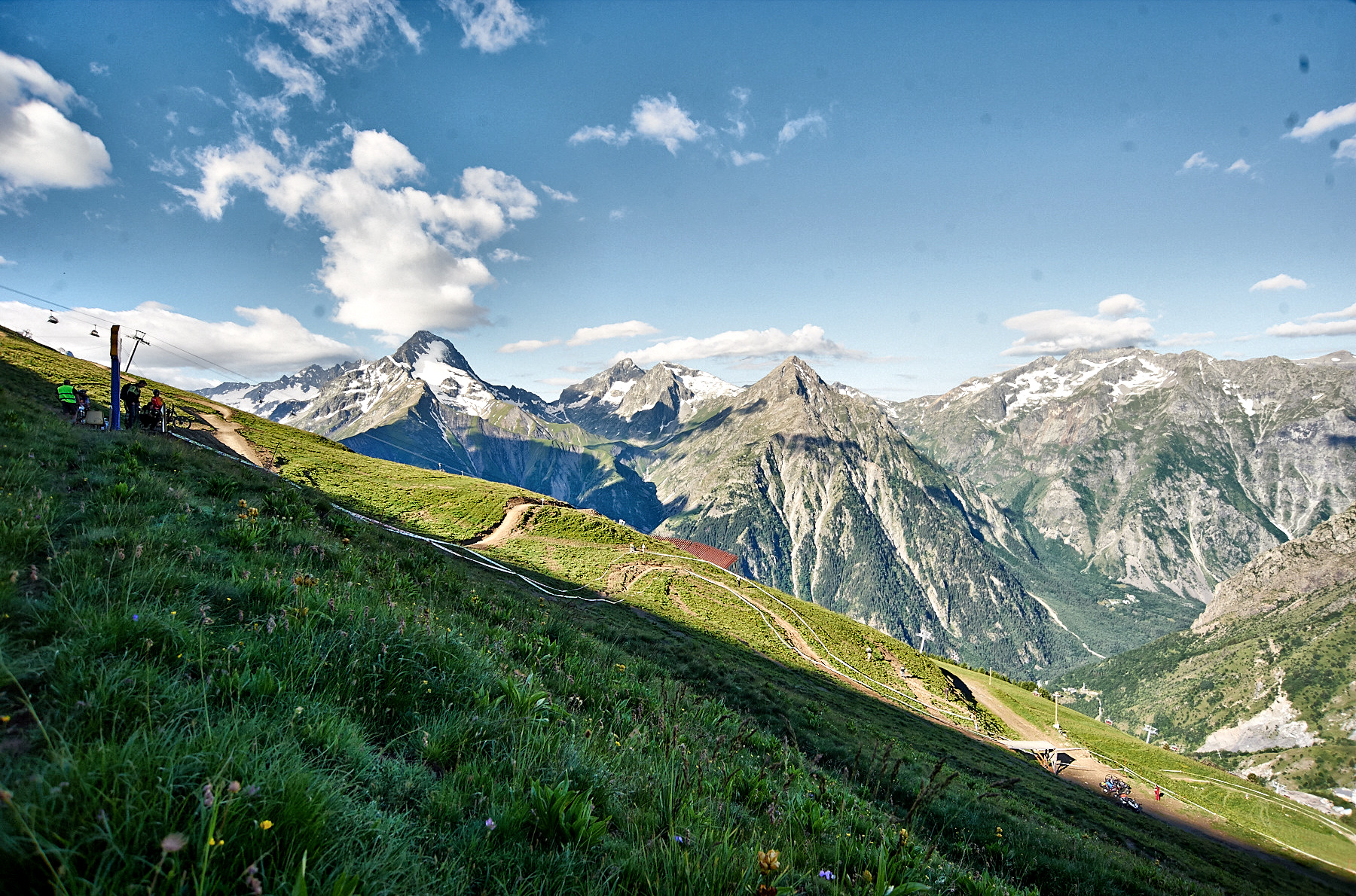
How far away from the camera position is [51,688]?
2881 millimetres

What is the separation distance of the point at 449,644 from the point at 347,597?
1530 mm

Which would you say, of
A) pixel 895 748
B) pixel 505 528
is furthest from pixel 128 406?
pixel 895 748

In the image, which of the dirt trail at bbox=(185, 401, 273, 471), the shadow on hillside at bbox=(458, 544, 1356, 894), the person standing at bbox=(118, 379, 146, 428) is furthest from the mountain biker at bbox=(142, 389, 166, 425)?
the shadow on hillside at bbox=(458, 544, 1356, 894)

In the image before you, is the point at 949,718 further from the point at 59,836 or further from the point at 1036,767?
the point at 59,836

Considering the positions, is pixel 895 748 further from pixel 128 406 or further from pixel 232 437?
pixel 232 437

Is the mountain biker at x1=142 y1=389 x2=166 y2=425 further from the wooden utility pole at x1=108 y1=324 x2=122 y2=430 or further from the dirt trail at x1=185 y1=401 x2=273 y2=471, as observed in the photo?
the dirt trail at x1=185 y1=401 x2=273 y2=471

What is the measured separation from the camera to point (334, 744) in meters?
3.12

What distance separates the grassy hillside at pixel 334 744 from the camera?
2.12 meters

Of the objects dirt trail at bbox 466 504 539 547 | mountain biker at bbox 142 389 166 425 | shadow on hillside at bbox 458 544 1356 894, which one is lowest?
shadow on hillside at bbox 458 544 1356 894

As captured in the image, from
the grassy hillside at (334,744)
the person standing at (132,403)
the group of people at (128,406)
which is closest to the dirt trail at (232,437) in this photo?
the group of people at (128,406)

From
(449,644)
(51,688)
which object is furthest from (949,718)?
(51,688)

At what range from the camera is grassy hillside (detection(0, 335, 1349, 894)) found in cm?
212

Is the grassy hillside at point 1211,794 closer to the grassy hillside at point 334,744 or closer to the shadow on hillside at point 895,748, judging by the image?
the shadow on hillside at point 895,748

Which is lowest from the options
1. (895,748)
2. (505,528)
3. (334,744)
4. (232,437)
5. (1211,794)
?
(1211,794)
